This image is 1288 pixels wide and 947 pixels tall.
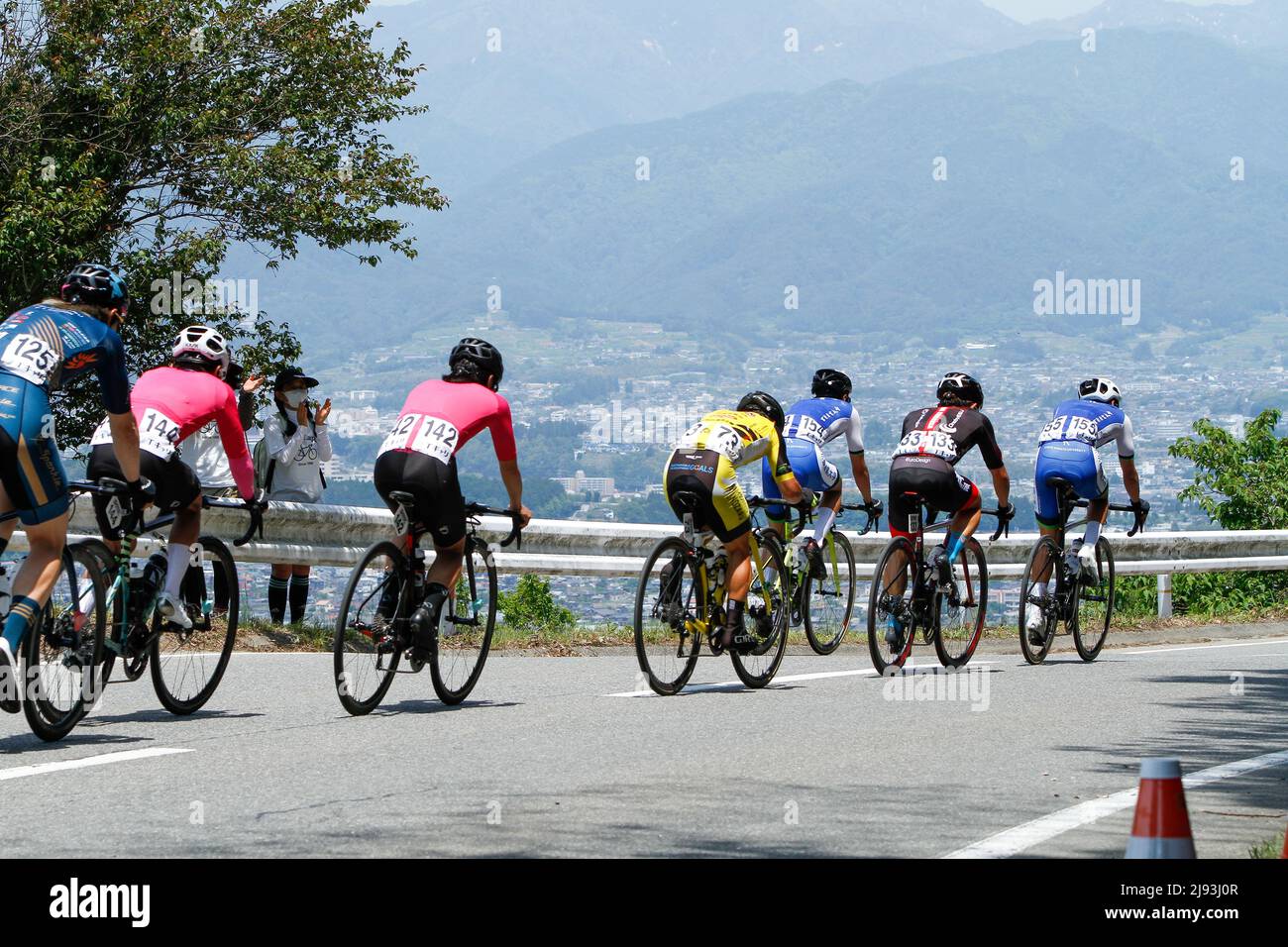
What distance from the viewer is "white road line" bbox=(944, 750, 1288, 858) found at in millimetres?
6461

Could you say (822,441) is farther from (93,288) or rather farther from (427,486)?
(93,288)

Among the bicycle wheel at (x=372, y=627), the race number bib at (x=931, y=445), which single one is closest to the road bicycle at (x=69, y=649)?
the bicycle wheel at (x=372, y=627)

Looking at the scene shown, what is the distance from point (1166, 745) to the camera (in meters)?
9.59

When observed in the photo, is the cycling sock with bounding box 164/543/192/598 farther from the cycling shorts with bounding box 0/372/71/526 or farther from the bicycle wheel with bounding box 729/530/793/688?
the bicycle wheel with bounding box 729/530/793/688

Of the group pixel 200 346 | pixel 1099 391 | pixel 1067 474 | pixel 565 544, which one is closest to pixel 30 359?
pixel 200 346

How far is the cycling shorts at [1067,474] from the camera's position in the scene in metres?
14.3

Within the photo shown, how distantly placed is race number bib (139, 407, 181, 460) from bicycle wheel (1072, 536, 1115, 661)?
7774 mm

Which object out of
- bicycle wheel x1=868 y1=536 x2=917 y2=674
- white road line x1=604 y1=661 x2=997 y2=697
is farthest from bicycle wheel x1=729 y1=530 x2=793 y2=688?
bicycle wheel x1=868 y1=536 x2=917 y2=674

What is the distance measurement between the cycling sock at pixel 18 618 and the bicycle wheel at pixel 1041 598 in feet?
26.6

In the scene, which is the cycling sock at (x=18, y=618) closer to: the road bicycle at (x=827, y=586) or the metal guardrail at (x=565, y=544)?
the metal guardrail at (x=565, y=544)

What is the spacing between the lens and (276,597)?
1465 cm

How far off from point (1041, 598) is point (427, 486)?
240 inches
